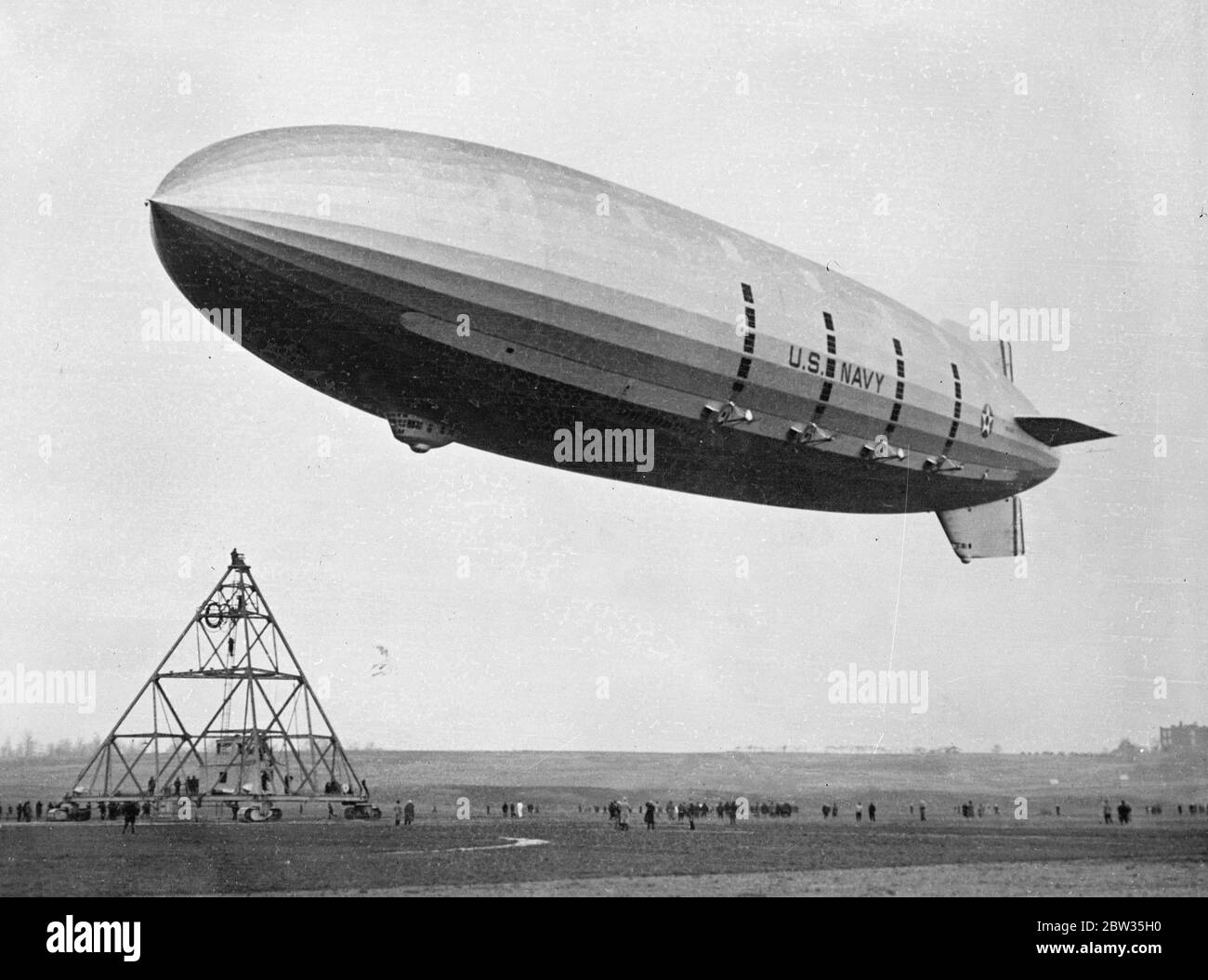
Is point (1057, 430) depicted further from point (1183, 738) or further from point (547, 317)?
point (547, 317)

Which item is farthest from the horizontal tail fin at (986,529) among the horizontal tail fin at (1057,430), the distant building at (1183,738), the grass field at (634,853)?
the grass field at (634,853)

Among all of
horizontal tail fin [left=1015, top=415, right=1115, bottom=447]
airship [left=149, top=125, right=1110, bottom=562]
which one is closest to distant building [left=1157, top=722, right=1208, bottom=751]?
horizontal tail fin [left=1015, top=415, right=1115, bottom=447]

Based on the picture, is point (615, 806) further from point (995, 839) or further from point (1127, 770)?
point (1127, 770)

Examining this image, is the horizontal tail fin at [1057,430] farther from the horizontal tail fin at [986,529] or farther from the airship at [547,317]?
the airship at [547,317]

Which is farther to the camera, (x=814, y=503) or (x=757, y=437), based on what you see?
(x=814, y=503)
